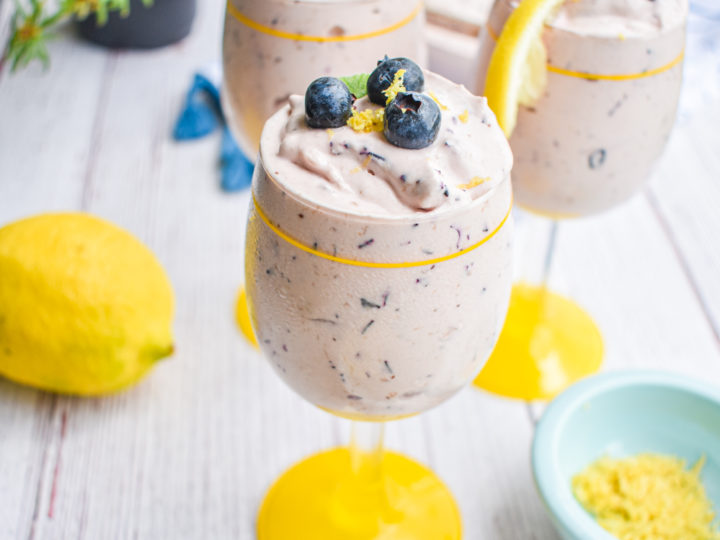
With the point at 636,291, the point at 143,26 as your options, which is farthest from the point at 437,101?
the point at 143,26

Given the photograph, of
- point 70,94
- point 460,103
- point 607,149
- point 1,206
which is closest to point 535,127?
point 607,149

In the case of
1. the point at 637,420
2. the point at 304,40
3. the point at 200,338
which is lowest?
the point at 200,338

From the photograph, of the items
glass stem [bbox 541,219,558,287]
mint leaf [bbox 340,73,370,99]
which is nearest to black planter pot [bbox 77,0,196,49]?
glass stem [bbox 541,219,558,287]

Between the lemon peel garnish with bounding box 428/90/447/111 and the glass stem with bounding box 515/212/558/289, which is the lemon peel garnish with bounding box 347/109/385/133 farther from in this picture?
the glass stem with bounding box 515/212/558/289

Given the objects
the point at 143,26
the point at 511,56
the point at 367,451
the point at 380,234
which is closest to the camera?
the point at 380,234

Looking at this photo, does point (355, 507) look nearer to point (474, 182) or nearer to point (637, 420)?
point (637, 420)

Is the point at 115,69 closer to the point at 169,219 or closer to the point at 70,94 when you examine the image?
the point at 70,94

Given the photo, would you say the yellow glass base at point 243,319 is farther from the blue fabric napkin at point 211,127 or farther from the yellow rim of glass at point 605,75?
the yellow rim of glass at point 605,75
